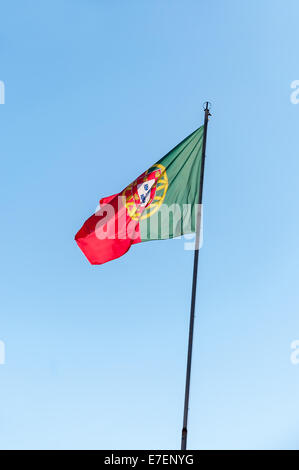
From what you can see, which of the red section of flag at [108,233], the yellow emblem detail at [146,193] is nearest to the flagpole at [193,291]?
the yellow emblem detail at [146,193]

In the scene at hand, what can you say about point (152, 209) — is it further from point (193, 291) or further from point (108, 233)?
point (193, 291)

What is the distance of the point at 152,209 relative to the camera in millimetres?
18328

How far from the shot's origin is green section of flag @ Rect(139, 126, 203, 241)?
17.6 m

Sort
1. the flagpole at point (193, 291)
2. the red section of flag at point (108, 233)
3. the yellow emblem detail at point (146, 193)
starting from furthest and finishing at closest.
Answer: the red section of flag at point (108, 233), the yellow emblem detail at point (146, 193), the flagpole at point (193, 291)

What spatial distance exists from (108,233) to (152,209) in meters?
1.89

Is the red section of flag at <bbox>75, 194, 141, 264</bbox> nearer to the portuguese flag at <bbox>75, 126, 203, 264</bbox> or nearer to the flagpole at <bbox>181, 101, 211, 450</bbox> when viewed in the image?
the portuguese flag at <bbox>75, 126, 203, 264</bbox>

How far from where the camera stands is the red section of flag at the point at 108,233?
18.5 meters

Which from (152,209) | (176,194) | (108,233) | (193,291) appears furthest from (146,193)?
(193,291)

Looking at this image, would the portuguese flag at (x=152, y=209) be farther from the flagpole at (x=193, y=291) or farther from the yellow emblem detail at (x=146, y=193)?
the flagpole at (x=193, y=291)
